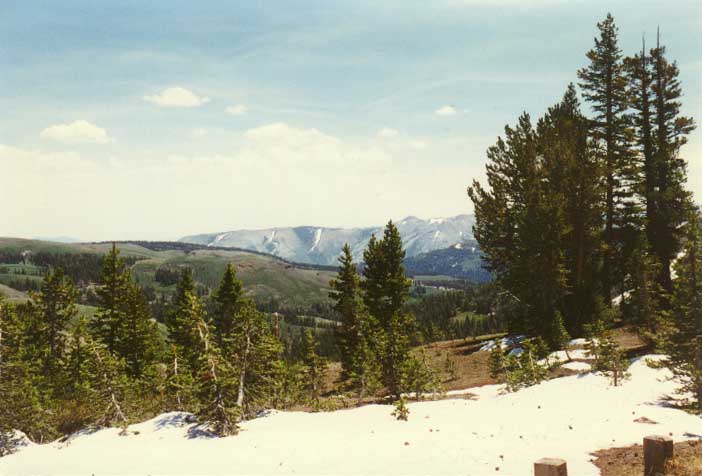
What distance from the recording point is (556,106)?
44219mm

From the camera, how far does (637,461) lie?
39.2 feet

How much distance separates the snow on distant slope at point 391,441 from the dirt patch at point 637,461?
516 mm

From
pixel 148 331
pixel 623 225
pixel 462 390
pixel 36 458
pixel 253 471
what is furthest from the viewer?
pixel 148 331

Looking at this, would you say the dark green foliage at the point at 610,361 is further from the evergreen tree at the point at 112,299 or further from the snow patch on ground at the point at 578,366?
the evergreen tree at the point at 112,299

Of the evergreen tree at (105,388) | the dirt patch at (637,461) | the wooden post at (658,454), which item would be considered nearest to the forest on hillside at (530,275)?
the evergreen tree at (105,388)

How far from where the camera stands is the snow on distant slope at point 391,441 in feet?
43.9

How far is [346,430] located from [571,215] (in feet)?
96.9

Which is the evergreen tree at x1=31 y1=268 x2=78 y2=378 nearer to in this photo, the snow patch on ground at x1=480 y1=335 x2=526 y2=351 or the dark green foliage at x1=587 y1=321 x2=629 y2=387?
the snow patch on ground at x1=480 y1=335 x2=526 y2=351

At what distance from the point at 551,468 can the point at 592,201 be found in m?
35.2

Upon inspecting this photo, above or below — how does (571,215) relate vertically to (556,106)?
below

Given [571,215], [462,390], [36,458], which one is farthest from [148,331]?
[571,215]

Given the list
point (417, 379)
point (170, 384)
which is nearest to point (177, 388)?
point (170, 384)

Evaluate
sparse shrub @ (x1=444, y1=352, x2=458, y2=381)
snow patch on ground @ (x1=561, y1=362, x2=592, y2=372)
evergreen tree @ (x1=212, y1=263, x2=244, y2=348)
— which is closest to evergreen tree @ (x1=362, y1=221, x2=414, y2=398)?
sparse shrub @ (x1=444, y1=352, x2=458, y2=381)

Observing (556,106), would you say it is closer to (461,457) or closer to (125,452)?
(461,457)
